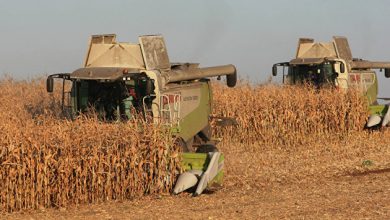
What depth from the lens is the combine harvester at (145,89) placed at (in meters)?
12.3

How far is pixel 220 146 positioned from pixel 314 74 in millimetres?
5143

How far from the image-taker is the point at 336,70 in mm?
20906

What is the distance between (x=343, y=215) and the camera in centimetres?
918

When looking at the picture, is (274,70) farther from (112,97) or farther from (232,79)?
(112,97)

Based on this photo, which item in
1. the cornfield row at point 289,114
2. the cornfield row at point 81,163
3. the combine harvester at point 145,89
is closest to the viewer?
the cornfield row at point 81,163

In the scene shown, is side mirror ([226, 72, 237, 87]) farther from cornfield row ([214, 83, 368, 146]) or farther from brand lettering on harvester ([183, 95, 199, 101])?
cornfield row ([214, 83, 368, 146])

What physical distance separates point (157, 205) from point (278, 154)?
23.0 ft

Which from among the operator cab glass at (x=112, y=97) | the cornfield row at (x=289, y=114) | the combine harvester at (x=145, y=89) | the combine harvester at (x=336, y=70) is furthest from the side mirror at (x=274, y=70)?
the operator cab glass at (x=112, y=97)

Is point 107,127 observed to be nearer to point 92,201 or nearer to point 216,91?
point 92,201

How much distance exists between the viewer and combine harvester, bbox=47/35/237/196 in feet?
40.2

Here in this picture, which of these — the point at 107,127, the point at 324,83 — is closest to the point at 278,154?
the point at 324,83

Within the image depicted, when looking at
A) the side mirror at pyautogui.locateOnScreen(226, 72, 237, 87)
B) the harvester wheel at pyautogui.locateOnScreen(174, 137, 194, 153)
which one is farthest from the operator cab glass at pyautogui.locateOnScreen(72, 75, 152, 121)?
the side mirror at pyautogui.locateOnScreen(226, 72, 237, 87)

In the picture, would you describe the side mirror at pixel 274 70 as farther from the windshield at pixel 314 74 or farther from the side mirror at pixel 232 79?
the side mirror at pixel 232 79

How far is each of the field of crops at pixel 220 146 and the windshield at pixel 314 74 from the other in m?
0.90
